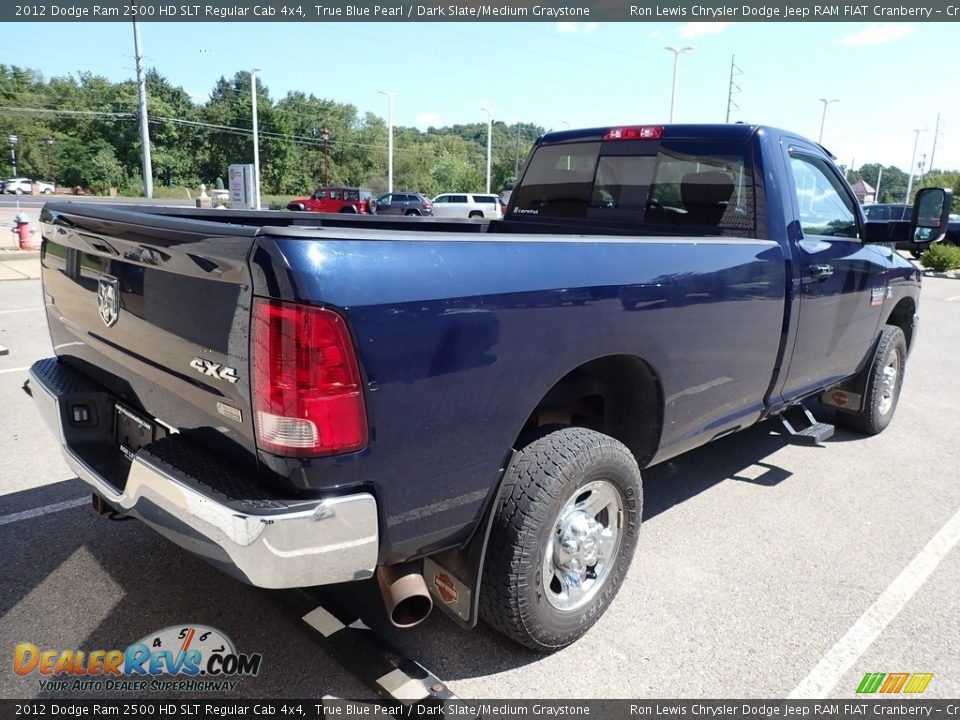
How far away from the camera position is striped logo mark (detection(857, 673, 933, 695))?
250cm

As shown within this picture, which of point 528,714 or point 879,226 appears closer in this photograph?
point 528,714

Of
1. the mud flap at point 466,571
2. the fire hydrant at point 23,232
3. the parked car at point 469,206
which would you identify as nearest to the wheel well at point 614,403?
the mud flap at point 466,571

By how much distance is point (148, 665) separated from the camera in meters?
2.51

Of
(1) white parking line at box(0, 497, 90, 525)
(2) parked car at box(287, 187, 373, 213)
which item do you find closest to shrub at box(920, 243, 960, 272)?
(1) white parking line at box(0, 497, 90, 525)

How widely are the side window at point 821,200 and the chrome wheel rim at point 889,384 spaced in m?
1.29

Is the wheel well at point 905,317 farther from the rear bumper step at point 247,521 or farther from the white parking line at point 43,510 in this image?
the white parking line at point 43,510

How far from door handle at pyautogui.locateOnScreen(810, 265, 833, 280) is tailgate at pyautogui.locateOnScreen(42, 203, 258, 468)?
3.04 metres

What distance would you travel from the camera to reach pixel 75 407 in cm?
268

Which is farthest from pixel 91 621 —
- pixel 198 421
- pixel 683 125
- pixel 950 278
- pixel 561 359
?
pixel 950 278

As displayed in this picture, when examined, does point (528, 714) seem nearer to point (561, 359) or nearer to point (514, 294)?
point (561, 359)

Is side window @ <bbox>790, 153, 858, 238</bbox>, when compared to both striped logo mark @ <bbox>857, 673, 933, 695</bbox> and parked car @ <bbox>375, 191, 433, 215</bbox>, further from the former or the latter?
parked car @ <bbox>375, 191, 433, 215</bbox>

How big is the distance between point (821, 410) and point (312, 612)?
480cm

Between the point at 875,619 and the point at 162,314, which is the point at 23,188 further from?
the point at 875,619

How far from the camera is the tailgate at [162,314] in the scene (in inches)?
76.3
